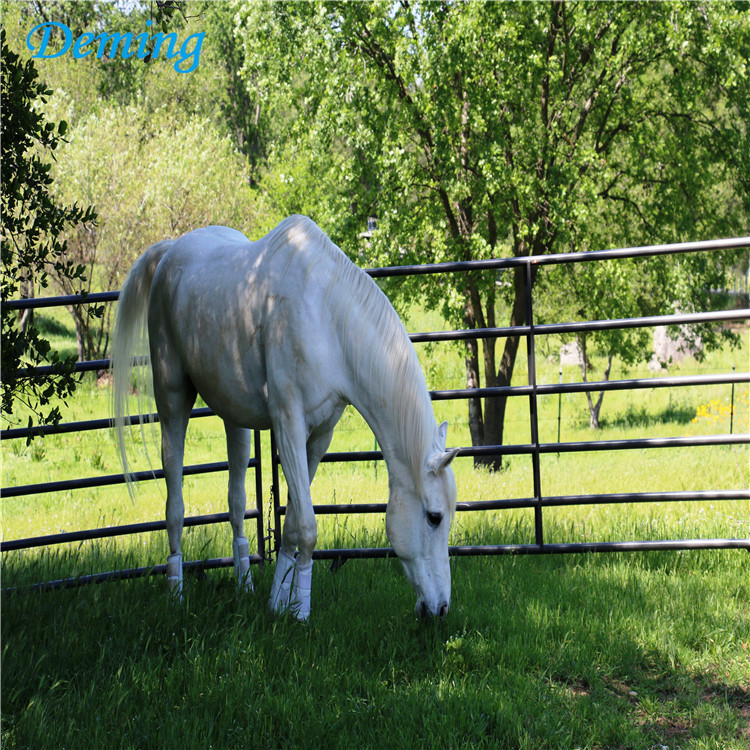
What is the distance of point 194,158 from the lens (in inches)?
755

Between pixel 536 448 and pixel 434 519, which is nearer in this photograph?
pixel 434 519

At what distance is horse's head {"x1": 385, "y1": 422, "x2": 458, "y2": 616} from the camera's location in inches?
126

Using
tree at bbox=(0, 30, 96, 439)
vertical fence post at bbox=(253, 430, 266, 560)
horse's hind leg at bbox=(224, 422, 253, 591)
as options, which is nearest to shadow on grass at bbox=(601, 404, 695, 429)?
vertical fence post at bbox=(253, 430, 266, 560)

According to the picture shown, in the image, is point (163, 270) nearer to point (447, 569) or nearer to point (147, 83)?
point (447, 569)

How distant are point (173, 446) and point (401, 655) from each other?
5.38ft

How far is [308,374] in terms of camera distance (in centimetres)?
325

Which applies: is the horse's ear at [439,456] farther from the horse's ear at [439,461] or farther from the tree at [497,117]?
the tree at [497,117]

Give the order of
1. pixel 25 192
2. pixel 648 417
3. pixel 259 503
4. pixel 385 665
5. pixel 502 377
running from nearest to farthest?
pixel 385 665, pixel 25 192, pixel 259 503, pixel 502 377, pixel 648 417

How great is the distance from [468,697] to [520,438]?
13723 millimetres

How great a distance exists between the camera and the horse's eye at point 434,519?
3.22 metres

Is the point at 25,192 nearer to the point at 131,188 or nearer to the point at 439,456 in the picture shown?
the point at 439,456

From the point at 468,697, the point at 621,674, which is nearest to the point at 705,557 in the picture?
the point at 621,674

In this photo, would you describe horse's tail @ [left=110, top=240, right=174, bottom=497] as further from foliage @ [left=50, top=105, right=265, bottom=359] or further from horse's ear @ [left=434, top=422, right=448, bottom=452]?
foliage @ [left=50, top=105, right=265, bottom=359]

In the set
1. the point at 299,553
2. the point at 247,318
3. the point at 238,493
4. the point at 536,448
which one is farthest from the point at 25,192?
the point at 536,448
